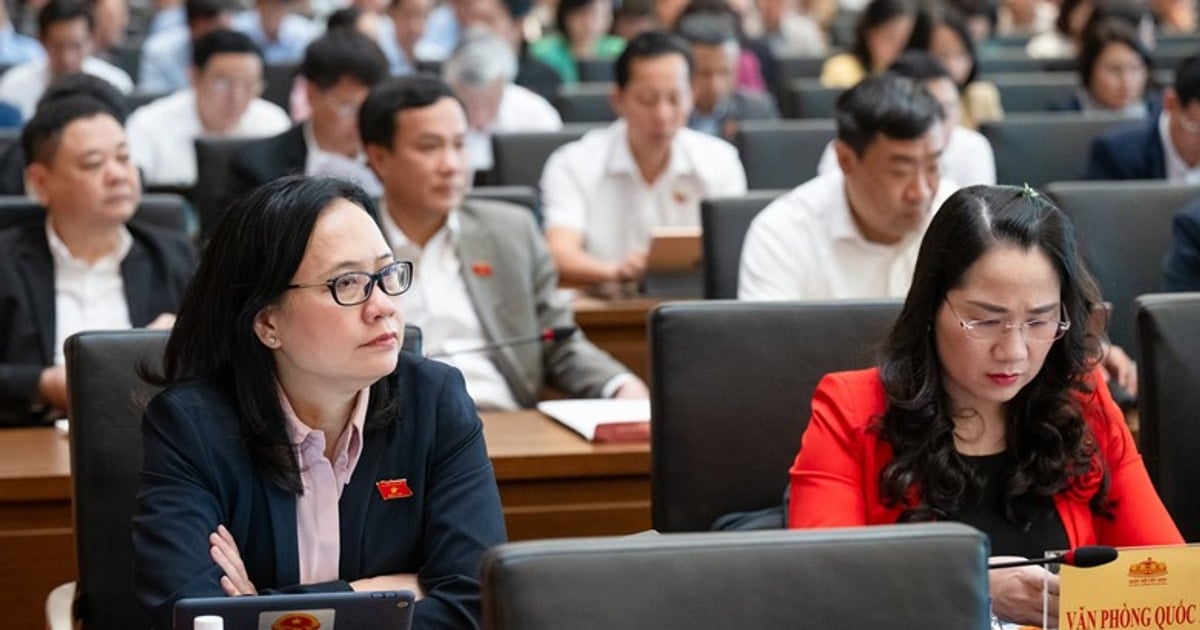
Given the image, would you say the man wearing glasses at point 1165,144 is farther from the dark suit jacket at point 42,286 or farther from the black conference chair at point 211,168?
the dark suit jacket at point 42,286

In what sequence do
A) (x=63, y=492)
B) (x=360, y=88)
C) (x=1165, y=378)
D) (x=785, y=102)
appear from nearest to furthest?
(x=1165, y=378), (x=63, y=492), (x=360, y=88), (x=785, y=102)

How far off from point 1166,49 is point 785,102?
3.41 m

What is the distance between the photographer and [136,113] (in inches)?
245

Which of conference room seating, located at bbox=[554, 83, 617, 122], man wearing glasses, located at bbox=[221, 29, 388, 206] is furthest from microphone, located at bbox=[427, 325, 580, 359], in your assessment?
conference room seating, located at bbox=[554, 83, 617, 122]

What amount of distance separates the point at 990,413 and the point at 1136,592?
0.50 metres

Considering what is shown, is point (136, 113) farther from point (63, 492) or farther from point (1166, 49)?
point (1166, 49)

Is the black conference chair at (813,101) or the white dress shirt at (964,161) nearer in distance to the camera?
the white dress shirt at (964,161)

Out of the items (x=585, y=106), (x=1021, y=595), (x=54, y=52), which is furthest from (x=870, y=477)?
(x=54, y=52)

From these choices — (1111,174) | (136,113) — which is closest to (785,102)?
(1111,174)

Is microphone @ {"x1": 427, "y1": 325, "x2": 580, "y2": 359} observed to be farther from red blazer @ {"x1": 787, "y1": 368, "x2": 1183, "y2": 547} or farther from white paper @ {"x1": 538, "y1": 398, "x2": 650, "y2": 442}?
red blazer @ {"x1": 787, "y1": 368, "x2": 1183, "y2": 547}

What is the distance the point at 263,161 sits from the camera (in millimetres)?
4859

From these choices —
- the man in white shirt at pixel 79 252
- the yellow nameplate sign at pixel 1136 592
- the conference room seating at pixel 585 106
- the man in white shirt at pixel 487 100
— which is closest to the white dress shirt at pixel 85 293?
the man in white shirt at pixel 79 252

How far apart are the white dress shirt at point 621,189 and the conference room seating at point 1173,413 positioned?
2375 mm

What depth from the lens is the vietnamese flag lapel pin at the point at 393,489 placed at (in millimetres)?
2137
